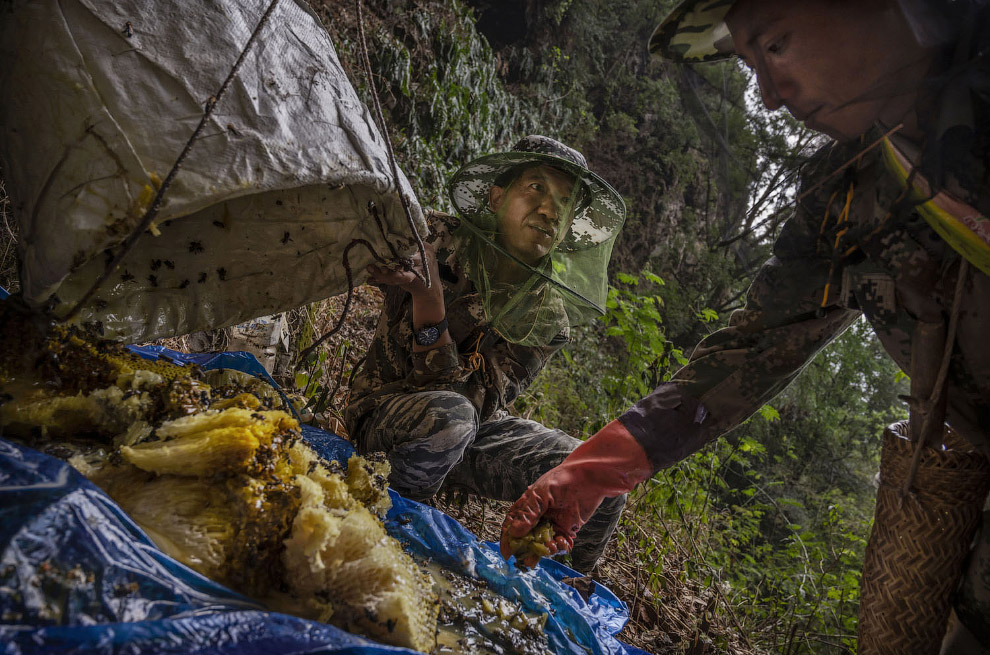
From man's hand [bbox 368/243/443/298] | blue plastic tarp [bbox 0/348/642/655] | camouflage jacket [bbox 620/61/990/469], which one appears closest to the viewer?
blue plastic tarp [bbox 0/348/642/655]

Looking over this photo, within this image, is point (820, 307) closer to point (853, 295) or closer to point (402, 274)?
point (853, 295)

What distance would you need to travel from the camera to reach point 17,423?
118 cm

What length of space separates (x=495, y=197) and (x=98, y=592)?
2.35 metres

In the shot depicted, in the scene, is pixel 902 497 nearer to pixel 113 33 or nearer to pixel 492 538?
pixel 492 538

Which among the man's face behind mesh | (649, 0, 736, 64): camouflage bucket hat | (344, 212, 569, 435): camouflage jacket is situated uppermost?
(649, 0, 736, 64): camouflage bucket hat

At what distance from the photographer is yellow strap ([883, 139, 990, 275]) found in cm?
127

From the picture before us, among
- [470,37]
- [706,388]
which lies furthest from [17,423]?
[470,37]

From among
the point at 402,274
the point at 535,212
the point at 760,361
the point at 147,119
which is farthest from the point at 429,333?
the point at 147,119

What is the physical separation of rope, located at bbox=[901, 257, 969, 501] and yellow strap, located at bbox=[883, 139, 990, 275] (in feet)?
0.49

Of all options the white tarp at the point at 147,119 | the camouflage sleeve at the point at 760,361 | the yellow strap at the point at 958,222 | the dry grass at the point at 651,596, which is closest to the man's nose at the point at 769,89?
the yellow strap at the point at 958,222

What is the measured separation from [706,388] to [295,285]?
5.00 ft

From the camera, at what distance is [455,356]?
265cm

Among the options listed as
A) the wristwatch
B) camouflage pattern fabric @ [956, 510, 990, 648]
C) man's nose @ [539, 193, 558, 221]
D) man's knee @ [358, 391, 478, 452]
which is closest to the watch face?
the wristwatch

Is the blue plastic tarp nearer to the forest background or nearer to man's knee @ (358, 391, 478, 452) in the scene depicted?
man's knee @ (358, 391, 478, 452)
